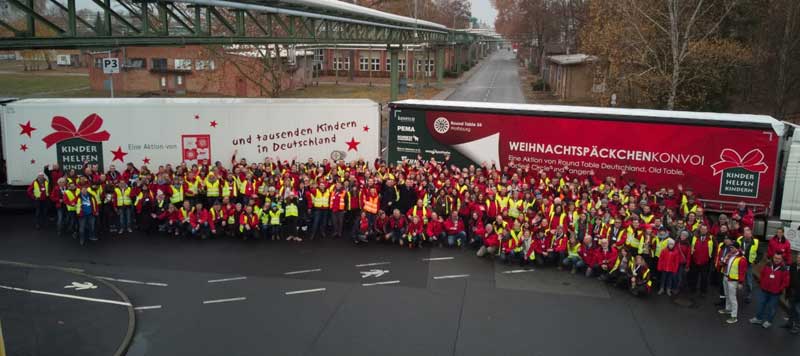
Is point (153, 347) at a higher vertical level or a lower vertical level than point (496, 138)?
lower

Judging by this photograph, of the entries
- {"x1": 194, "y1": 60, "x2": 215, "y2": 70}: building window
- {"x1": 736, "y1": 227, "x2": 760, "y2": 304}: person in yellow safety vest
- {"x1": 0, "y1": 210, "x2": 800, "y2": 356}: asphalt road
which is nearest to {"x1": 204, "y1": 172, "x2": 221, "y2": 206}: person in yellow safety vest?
{"x1": 0, "y1": 210, "x2": 800, "y2": 356}: asphalt road

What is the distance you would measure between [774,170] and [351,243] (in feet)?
33.3

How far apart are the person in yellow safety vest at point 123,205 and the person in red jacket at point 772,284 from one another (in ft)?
45.7

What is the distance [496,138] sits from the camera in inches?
675

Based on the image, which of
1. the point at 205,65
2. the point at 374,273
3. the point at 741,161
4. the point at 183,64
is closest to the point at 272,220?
the point at 374,273

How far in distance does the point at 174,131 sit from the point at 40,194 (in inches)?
146

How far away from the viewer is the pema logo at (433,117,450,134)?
17734 millimetres

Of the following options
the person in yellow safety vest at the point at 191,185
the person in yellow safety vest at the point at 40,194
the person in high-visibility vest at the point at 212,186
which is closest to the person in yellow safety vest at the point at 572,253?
the person in high-visibility vest at the point at 212,186

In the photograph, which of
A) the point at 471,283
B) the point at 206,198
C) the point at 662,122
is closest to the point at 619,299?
the point at 471,283

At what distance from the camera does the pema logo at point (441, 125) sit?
17734mm

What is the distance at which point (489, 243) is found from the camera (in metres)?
13.9

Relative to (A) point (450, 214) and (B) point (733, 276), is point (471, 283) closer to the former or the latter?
(A) point (450, 214)

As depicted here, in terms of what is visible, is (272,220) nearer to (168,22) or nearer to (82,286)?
(82,286)

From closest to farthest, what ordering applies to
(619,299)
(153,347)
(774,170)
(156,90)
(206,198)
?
(153,347) < (619,299) < (774,170) < (206,198) < (156,90)
